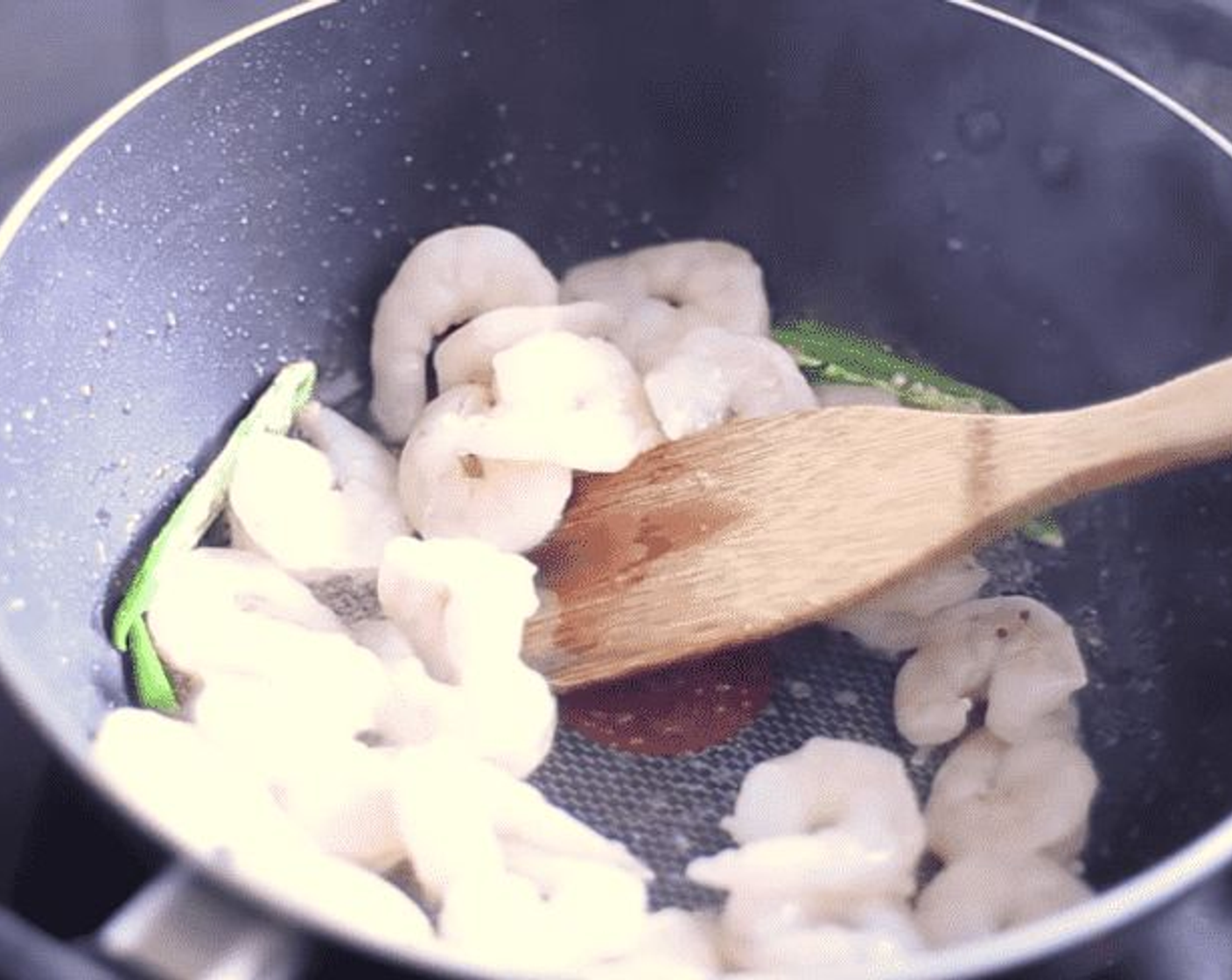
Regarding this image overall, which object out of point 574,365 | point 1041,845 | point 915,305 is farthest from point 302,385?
point 1041,845

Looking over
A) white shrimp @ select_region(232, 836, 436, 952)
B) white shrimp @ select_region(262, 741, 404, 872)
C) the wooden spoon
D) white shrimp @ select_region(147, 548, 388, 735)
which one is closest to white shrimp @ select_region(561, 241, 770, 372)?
the wooden spoon

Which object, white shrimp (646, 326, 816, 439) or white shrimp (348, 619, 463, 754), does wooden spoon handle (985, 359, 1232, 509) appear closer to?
white shrimp (646, 326, 816, 439)

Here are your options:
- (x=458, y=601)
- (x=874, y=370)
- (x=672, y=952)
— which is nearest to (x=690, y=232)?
(x=874, y=370)

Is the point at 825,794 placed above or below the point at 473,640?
below

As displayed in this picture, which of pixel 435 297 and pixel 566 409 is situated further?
pixel 435 297

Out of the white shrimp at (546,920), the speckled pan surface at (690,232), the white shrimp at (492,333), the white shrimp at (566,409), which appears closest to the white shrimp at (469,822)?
the white shrimp at (546,920)

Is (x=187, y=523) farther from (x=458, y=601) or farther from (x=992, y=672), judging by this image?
(x=992, y=672)
